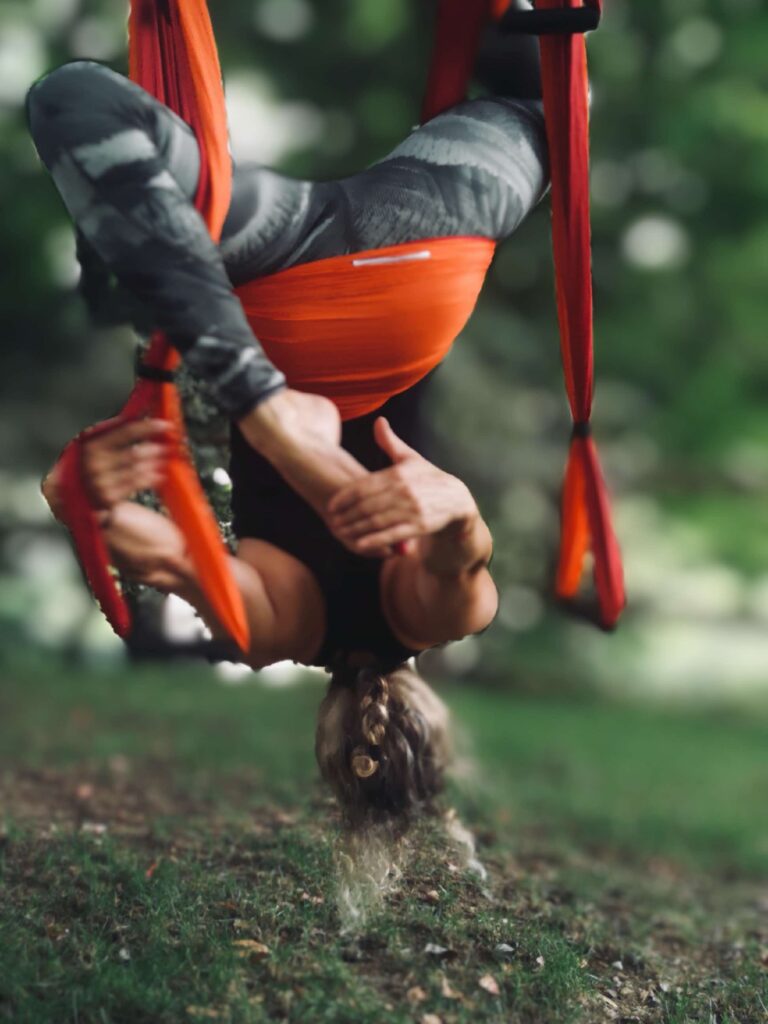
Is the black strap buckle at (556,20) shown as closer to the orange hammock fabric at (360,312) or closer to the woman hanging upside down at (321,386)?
the woman hanging upside down at (321,386)

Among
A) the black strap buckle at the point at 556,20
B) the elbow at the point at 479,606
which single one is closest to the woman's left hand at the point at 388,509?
the elbow at the point at 479,606

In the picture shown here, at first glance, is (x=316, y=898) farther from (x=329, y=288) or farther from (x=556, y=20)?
(x=556, y=20)

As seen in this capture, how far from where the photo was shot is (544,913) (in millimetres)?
2816

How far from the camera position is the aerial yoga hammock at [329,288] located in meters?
1.84

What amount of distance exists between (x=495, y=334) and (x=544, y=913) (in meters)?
5.20

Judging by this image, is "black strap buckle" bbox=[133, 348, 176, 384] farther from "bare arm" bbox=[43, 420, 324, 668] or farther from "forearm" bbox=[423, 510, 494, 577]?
"forearm" bbox=[423, 510, 494, 577]

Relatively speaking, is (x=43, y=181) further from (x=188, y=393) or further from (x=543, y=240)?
(x=188, y=393)

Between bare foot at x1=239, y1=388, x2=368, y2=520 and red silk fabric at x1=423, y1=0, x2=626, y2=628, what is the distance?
0.71 m

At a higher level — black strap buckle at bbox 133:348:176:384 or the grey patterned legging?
the grey patterned legging

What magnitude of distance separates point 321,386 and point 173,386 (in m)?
0.28

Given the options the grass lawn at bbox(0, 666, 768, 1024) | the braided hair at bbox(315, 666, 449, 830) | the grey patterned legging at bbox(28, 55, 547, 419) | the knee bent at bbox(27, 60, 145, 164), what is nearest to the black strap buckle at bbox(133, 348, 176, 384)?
the grey patterned legging at bbox(28, 55, 547, 419)

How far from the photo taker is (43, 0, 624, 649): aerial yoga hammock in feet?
6.05

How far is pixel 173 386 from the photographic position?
1.94m

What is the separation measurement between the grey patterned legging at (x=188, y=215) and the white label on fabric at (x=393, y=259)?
0.03 metres
